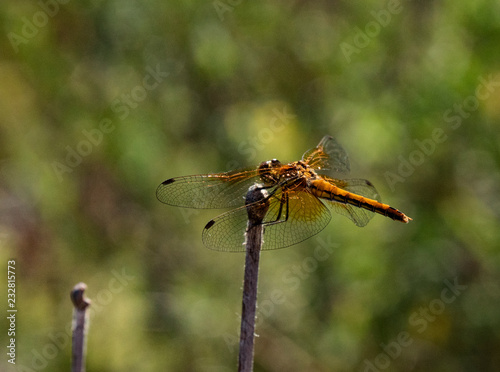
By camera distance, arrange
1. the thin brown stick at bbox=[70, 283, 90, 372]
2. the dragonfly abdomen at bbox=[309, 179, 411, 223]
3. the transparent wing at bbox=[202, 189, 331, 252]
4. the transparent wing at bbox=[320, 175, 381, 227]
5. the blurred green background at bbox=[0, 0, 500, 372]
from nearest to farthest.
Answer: the thin brown stick at bbox=[70, 283, 90, 372], the transparent wing at bbox=[202, 189, 331, 252], the dragonfly abdomen at bbox=[309, 179, 411, 223], the transparent wing at bbox=[320, 175, 381, 227], the blurred green background at bbox=[0, 0, 500, 372]

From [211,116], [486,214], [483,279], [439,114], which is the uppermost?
[211,116]

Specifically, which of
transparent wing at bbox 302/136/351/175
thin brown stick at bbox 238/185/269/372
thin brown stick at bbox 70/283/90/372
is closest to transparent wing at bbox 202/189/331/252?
transparent wing at bbox 302/136/351/175

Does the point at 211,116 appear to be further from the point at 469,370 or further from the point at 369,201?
the point at 469,370

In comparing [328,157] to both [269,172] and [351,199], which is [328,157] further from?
[269,172]

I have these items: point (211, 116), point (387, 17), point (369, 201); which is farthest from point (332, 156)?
point (387, 17)

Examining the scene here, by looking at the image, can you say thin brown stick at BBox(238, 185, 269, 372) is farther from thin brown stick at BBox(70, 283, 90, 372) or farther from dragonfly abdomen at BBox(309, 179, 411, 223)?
dragonfly abdomen at BBox(309, 179, 411, 223)

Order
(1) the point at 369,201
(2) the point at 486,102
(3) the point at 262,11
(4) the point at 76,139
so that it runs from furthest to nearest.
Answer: (3) the point at 262,11 < (4) the point at 76,139 < (2) the point at 486,102 < (1) the point at 369,201

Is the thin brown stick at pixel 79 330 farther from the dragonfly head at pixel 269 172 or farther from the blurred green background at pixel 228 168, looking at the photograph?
the blurred green background at pixel 228 168
